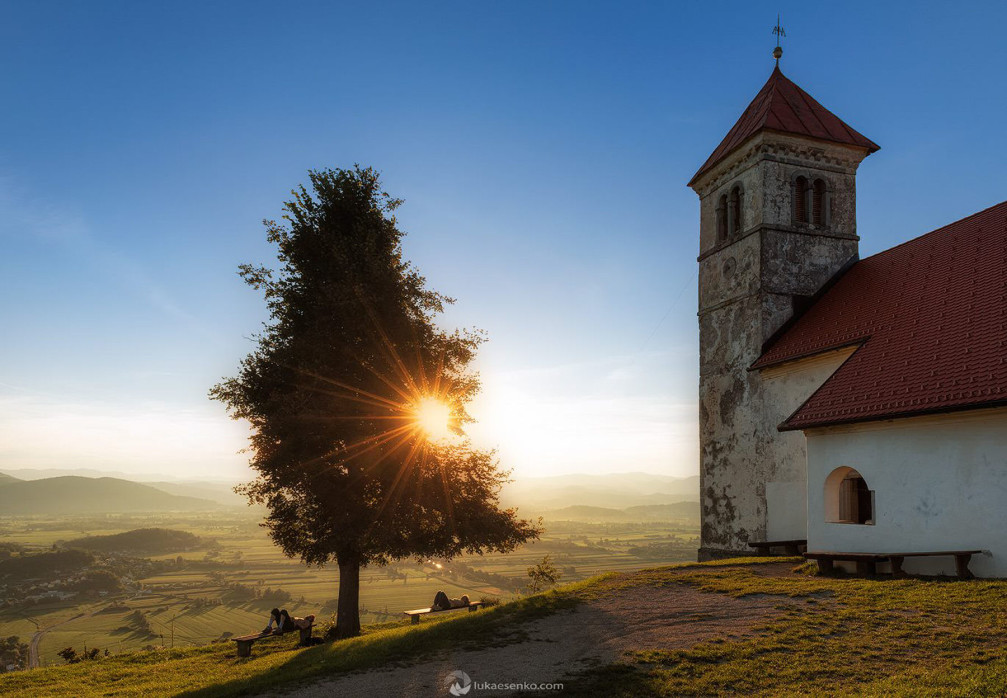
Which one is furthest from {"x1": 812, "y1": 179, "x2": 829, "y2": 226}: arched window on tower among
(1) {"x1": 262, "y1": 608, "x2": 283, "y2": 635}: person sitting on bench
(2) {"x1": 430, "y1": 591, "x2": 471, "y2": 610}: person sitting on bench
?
(1) {"x1": 262, "y1": 608, "x2": 283, "y2": 635}: person sitting on bench

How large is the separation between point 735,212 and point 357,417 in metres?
14.5

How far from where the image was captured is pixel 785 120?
68.7 feet

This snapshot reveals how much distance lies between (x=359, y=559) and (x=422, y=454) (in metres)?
2.85

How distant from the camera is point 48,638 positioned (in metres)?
37.9

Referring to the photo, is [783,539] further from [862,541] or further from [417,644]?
[417,644]

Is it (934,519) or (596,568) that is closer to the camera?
(934,519)

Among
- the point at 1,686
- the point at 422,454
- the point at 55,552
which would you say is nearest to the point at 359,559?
the point at 422,454

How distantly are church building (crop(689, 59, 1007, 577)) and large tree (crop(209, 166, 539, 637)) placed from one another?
7181 millimetres

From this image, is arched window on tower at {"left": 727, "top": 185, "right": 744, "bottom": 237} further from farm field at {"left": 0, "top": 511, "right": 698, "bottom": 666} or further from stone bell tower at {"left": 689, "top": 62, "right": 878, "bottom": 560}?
farm field at {"left": 0, "top": 511, "right": 698, "bottom": 666}

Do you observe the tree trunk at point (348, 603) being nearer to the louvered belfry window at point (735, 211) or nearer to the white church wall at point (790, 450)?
the white church wall at point (790, 450)

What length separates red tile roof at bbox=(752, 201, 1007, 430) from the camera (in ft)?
37.9

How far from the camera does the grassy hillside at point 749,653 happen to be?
6.44m

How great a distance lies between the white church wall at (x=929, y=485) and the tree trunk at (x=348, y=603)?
10.3 meters

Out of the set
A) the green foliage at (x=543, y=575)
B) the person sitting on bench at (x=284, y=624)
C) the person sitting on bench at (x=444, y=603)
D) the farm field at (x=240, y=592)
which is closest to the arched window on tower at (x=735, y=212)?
the person sitting on bench at (x=444, y=603)
